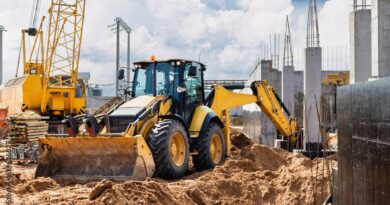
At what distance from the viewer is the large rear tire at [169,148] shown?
31.2 ft

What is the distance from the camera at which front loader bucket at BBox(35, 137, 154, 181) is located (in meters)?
9.23

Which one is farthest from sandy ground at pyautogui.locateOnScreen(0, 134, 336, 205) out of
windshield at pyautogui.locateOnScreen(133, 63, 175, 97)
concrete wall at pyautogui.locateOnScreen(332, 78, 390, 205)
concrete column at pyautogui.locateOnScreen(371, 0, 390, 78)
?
windshield at pyautogui.locateOnScreen(133, 63, 175, 97)

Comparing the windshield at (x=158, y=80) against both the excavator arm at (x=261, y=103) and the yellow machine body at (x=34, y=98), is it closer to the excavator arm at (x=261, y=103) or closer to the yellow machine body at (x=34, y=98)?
the excavator arm at (x=261, y=103)

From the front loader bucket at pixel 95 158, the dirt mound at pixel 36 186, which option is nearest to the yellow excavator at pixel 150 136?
the front loader bucket at pixel 95 158

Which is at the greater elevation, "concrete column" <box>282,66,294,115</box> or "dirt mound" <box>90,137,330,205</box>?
"concrete column" <box>282,66,294,115</box>

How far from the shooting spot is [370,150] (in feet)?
16.9

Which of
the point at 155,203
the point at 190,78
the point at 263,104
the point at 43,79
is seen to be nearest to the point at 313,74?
the point at 263,104

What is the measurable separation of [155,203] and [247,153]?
5868 millimetres

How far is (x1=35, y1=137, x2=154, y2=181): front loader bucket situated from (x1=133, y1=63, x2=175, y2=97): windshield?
201 centimetres

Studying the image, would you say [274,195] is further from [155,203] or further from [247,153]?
[247,153]

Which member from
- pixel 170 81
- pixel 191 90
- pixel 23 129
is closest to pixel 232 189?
pixel 170 81

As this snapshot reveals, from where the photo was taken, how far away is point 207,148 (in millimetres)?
11086

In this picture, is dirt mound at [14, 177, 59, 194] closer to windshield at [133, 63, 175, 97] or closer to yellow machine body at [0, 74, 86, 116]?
windshield at [133, 63, 175, 97]

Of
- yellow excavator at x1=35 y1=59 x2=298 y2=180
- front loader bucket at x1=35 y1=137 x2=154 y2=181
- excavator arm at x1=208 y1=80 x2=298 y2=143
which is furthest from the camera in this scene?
excavator arm at x1=208 y1=80 x2=298 y2=143
